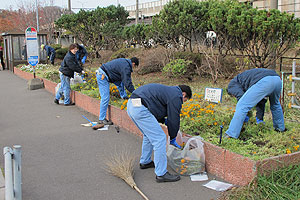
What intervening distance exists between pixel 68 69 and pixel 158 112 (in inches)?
244

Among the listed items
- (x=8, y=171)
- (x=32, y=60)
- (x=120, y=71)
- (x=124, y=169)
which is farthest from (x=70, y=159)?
(x=32, y=60)

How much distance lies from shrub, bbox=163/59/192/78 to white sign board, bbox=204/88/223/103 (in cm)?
358

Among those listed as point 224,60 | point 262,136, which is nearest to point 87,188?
point 262,136

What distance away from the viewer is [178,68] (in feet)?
40.8

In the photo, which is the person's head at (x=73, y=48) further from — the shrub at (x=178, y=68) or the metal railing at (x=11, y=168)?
the metal railing at (x=11, y=168)

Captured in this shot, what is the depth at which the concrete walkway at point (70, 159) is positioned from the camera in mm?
4555

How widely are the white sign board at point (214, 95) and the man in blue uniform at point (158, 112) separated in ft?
12.9

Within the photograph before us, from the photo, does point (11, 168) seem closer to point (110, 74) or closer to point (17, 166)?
point (17, 166)

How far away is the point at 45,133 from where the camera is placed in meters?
7.63

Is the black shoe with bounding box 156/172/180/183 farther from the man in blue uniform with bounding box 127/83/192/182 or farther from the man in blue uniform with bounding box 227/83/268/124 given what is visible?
the man in blue uniform with bounding box 227/83/268/124

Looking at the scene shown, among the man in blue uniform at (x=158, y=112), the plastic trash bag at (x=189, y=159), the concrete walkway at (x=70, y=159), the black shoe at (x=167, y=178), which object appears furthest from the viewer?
the plastic trash bag at (x=189, y=159)

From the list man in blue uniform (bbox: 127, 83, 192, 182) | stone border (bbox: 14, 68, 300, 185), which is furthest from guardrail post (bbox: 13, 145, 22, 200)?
stone border (bbox: 14, 68, 300, 185)

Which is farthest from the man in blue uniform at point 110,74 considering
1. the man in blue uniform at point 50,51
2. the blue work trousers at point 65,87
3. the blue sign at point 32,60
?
the man in blue uniform at point 50,51

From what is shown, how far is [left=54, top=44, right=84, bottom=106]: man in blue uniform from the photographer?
1020cm
